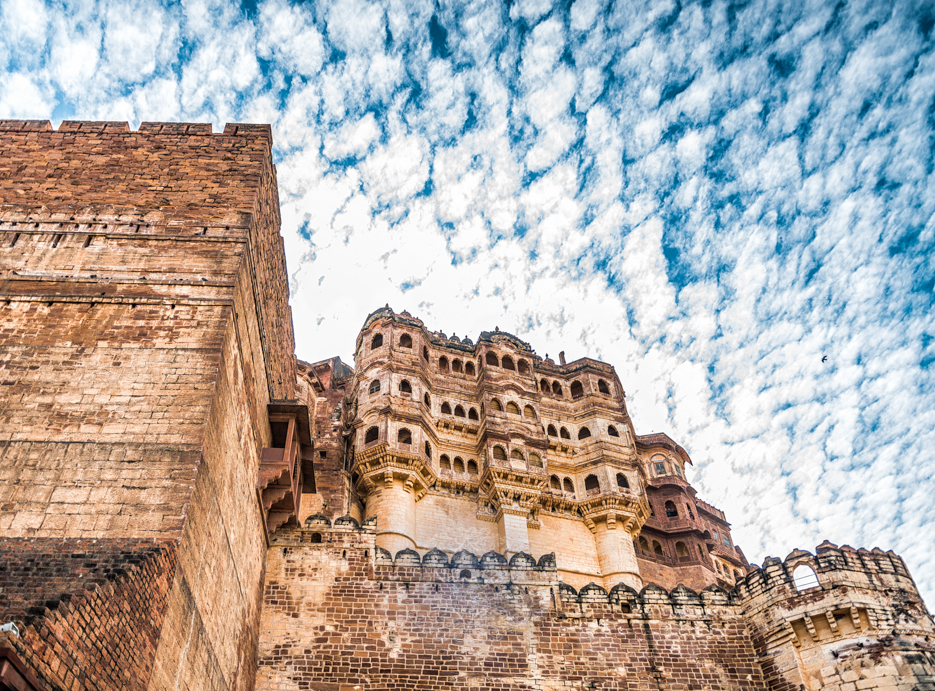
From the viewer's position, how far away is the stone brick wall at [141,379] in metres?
9.03

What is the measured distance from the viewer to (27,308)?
11586mm

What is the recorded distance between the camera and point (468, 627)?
15344 mm

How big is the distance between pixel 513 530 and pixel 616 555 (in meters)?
4.76

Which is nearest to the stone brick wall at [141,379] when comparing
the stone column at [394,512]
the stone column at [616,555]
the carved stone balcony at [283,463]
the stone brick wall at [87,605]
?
the stone brick wall at [87,605]

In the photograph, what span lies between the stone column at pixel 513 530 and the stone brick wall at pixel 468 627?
41.2 feet

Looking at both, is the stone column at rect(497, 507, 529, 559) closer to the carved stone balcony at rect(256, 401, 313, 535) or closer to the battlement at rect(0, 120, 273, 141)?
the carved stone balcony at rect(256, 401, 313, 535)

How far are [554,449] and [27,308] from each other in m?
25.9

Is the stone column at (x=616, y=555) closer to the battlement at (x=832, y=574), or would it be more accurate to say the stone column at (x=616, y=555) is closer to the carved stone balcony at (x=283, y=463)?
the battlement at (x=832, y=574)

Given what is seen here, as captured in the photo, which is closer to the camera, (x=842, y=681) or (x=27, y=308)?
(x=27, y=308)

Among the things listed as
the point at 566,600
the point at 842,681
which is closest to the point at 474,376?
the point at 566,600

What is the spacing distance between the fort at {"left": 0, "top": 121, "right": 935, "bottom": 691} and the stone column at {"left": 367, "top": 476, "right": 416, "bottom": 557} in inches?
365

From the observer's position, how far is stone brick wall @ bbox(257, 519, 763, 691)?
48.4 feet

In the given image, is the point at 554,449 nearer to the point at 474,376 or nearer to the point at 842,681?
the point at 474,376

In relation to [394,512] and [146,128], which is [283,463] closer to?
[146,128]
